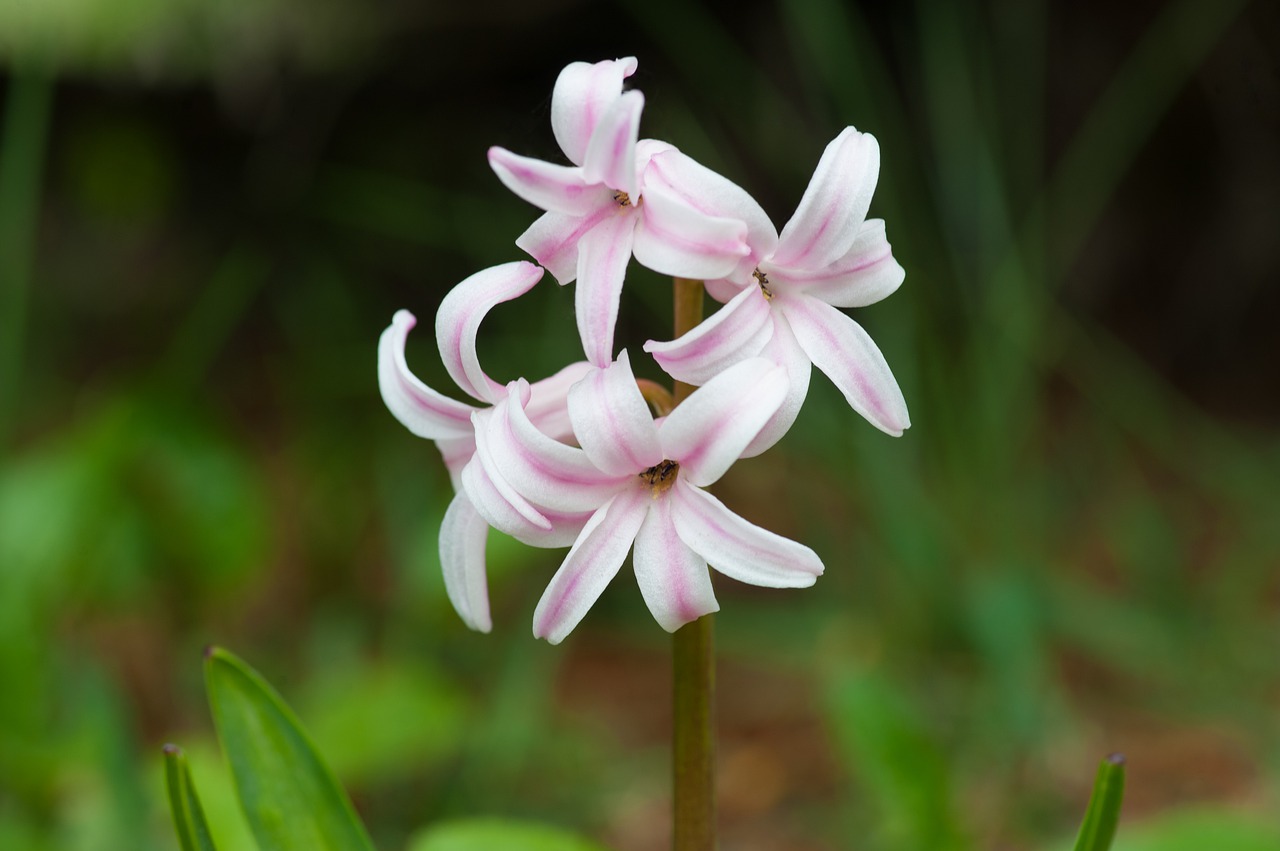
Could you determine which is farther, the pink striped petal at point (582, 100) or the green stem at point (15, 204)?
the green stem at point (15, 204)

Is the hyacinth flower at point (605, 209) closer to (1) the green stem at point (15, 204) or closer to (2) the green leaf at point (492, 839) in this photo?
(2) the green leaf at point (492, 839)

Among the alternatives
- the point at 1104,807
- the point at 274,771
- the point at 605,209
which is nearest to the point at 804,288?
the point at 605,209

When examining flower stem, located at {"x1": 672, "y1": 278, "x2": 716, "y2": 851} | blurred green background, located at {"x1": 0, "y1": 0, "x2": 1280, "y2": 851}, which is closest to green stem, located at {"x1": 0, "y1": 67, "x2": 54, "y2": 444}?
blurred green background, located at {"x1": 0, "y1": 0, "x2": 1280, "y2": 851}

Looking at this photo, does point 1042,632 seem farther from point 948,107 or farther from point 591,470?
point 591,470

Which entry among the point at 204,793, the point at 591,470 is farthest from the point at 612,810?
the point at 591,470

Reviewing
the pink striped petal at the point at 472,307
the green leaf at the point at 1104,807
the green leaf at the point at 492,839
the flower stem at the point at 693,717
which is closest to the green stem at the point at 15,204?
the green leaf at the point at 492,839

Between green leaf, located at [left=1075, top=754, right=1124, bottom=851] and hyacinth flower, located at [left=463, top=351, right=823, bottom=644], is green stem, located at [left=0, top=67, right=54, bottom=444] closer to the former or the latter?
hyacinth flower, located at [left=463, top=351, right=823, bottom=644]

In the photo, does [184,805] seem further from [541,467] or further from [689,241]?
[689,241]
